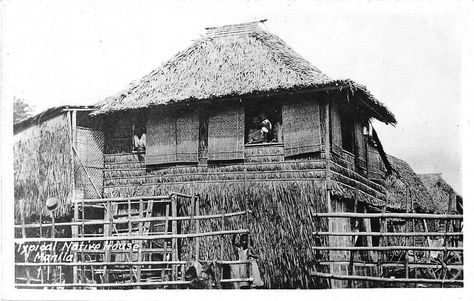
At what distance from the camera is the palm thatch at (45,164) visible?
1110 centimetres

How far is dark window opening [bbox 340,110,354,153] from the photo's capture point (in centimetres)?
1213

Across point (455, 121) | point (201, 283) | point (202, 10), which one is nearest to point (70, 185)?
point (201, 283)

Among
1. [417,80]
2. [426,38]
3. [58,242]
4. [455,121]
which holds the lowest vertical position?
[58,242]

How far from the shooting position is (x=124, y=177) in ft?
41.5

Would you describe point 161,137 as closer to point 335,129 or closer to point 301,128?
point 301,128

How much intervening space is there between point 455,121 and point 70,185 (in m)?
7.57

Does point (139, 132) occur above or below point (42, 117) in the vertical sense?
below

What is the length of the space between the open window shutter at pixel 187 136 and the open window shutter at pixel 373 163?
4.00 m

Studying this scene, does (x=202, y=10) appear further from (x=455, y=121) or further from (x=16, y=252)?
(x=16, y=252)

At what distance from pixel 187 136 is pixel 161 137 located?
589 mm

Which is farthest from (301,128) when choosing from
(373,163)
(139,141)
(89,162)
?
(89,162)

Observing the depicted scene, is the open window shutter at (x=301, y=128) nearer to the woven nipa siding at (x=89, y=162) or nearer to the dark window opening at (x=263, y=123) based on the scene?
the dark window opening at (x=263, y=123)

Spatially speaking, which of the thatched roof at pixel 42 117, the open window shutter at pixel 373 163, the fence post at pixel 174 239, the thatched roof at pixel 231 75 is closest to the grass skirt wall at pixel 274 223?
the fence post at pixel 174 239

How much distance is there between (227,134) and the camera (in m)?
11.8
